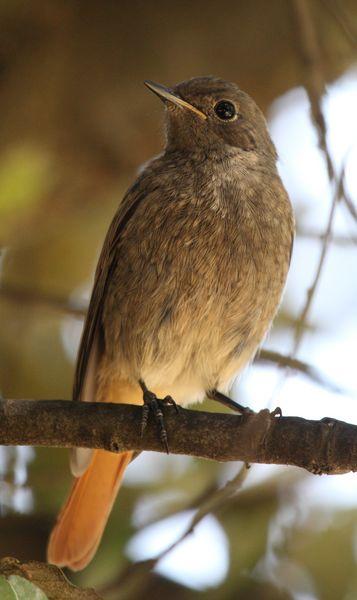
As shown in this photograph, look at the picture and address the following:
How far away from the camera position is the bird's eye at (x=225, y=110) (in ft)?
14.6

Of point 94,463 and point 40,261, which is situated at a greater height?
point 40,261

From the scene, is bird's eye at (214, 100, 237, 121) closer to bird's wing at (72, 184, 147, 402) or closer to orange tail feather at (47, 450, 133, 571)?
bird's wing at (72, 184, 147, 402)

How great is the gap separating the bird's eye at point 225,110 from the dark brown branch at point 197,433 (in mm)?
1753

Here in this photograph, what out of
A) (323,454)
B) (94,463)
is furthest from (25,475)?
(323,454)

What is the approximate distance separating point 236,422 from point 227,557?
1330 mm

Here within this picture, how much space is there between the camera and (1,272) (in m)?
4.86

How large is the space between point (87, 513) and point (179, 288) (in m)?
1.13

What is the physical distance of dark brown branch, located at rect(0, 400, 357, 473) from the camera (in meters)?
2.99

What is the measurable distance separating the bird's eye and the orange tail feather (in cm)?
166

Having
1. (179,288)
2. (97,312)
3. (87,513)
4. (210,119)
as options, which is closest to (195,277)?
(179,288)

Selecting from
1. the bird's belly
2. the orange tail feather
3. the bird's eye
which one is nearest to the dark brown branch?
the bird's belly

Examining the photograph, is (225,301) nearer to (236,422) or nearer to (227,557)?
(236,422)

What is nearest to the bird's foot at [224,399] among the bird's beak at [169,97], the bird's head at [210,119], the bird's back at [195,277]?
the bird's back at [195,277]

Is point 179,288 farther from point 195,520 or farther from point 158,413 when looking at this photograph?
point 195,520
